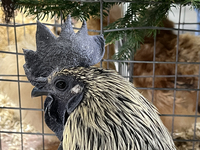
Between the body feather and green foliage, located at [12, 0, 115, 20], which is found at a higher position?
green foliage, located at [12, 0, 115, 20]

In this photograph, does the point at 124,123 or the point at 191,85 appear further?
the point at 191,85

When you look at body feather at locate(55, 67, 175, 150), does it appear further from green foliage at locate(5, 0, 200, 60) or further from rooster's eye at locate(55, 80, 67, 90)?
green foliage at locate(5, 0, 200, 60)

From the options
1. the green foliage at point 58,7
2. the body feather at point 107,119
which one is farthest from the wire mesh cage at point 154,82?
the body feather at point 107,119

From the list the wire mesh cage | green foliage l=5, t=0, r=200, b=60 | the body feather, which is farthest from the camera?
the wire mesh cage

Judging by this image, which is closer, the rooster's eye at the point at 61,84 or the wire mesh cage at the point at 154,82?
the rooster's eye at the point at 61,84

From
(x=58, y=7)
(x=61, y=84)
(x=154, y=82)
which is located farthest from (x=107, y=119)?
(x=154, y=82)

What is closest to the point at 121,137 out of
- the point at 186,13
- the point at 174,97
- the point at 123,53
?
the point at 123,53

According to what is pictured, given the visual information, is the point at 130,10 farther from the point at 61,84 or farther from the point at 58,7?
the point at 61,84

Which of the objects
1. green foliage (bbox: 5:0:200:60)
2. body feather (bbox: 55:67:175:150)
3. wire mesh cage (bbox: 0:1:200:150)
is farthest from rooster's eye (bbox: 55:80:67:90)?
wire mesh cage (bbox: 0:1:200:150)

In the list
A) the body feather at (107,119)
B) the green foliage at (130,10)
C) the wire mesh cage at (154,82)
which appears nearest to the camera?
the body feather at (107,119)

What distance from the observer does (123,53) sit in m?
1.23

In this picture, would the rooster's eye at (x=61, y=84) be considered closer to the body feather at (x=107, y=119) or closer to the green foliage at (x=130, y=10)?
the body feather at (x=107, y=119)

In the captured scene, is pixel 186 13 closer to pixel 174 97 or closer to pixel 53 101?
pixel 174 97

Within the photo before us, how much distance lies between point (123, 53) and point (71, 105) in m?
0.70
